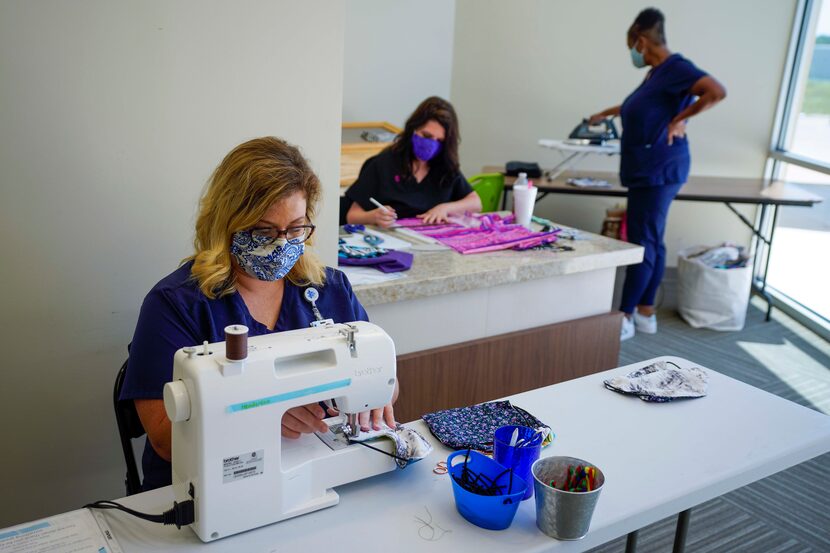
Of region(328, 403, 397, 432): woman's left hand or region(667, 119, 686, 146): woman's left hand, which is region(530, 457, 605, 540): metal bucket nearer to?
region(328, 403, 397, 432): woman's left hand

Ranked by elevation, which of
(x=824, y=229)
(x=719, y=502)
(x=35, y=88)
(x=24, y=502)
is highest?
(x=35, y=88)

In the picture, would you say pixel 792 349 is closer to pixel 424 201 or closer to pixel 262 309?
pixel 424 201

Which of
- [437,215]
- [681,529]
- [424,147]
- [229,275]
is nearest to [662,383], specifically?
[681,529]

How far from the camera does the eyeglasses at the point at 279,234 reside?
147cm

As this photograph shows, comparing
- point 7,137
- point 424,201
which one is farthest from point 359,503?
point 424,201

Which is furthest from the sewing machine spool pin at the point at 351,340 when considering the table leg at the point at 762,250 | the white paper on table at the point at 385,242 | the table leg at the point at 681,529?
the table leg at the point at 762,250

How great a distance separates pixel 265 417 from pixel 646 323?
3335 millimetres

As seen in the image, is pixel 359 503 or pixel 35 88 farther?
pixel 35 88

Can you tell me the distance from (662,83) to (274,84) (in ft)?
8.31

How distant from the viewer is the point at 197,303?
4.87 ft

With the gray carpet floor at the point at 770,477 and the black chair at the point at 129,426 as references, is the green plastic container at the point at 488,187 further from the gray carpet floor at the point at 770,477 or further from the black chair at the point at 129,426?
the black chair at the point at 129,426

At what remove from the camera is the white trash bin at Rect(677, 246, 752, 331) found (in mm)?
4148

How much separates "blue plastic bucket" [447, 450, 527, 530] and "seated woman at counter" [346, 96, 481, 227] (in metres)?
1.91

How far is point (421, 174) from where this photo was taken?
324cm
